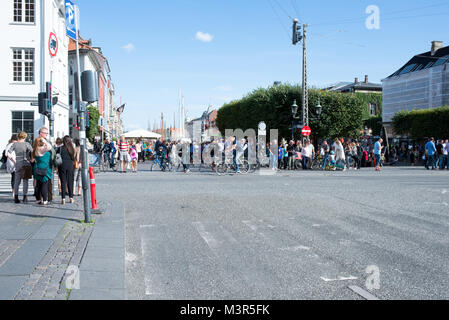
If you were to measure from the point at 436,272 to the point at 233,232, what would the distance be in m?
3.26

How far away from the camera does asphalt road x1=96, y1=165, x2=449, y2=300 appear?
4.69 m

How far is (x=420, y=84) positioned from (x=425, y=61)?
157 inches

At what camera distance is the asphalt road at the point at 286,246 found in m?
4.69

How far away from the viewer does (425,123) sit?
47.2 metres

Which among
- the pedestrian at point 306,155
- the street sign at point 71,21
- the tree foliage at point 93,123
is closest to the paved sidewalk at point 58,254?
the street sign at point 71,21

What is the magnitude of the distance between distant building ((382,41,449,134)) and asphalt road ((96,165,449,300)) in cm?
6138

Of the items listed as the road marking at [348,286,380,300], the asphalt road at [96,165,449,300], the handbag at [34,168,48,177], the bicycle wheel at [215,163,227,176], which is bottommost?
the road marking at [348,286,380,300]

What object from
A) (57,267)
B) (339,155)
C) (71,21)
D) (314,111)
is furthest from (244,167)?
(314,111)

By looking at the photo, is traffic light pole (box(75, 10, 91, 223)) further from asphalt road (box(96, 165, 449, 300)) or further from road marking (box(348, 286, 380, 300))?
road marking (box(348, 286, 380, 300))

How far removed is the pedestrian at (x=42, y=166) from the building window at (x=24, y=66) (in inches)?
734

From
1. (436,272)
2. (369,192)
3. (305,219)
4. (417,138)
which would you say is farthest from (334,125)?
(436,272)

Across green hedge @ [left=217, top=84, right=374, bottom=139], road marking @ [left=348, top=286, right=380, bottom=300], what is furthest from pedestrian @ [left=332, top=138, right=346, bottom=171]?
road marking @ [left=348, top=286, right=380, bottom=300]
